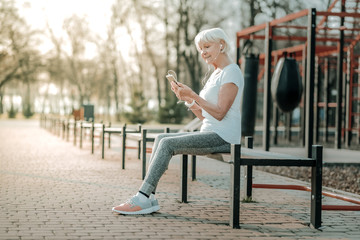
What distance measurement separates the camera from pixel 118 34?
36594mm

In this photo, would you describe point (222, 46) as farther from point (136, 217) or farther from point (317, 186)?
point (136, 217)

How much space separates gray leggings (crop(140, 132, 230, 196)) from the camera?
16.2ft

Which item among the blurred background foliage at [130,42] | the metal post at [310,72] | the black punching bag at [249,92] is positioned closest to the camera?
the metal post at [310,72]

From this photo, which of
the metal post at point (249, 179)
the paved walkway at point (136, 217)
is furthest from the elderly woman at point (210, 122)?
the metal post at point (249, 179)

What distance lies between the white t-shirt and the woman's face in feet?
0.55

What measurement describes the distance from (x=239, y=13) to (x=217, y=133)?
81.0 ft

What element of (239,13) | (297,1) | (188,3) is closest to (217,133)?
(297,1)

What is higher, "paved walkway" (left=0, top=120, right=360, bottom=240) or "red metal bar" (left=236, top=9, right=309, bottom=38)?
"red metal bar" (left=236, top=9, right=309, bottom=38)

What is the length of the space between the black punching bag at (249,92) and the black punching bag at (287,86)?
2.22 m

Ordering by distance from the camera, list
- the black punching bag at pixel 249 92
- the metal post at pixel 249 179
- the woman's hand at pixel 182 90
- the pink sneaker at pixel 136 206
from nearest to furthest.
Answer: the woman's hand at pixel 182 90 → the pink sneaker at pixel 136 206 → the metal post at pixel 249 179 → the black punching bag at pixel 249 92

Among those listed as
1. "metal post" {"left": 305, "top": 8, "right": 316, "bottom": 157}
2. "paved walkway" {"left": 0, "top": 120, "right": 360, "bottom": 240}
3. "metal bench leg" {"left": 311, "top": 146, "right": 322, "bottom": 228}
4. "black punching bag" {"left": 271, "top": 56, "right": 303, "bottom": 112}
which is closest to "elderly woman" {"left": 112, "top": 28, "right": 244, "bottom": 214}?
"paved walkway" {"left": 0, "top": 120, "right": 360, "bottom": 240}

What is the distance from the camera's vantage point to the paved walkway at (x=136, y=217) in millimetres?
4414

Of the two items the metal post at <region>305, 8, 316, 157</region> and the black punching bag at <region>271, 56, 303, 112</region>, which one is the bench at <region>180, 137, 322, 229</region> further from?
the black punching bag at <region>271, 56, 303, 112</region>

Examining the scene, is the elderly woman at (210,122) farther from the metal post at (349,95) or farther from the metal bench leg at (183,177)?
the metal post at (349,95)
